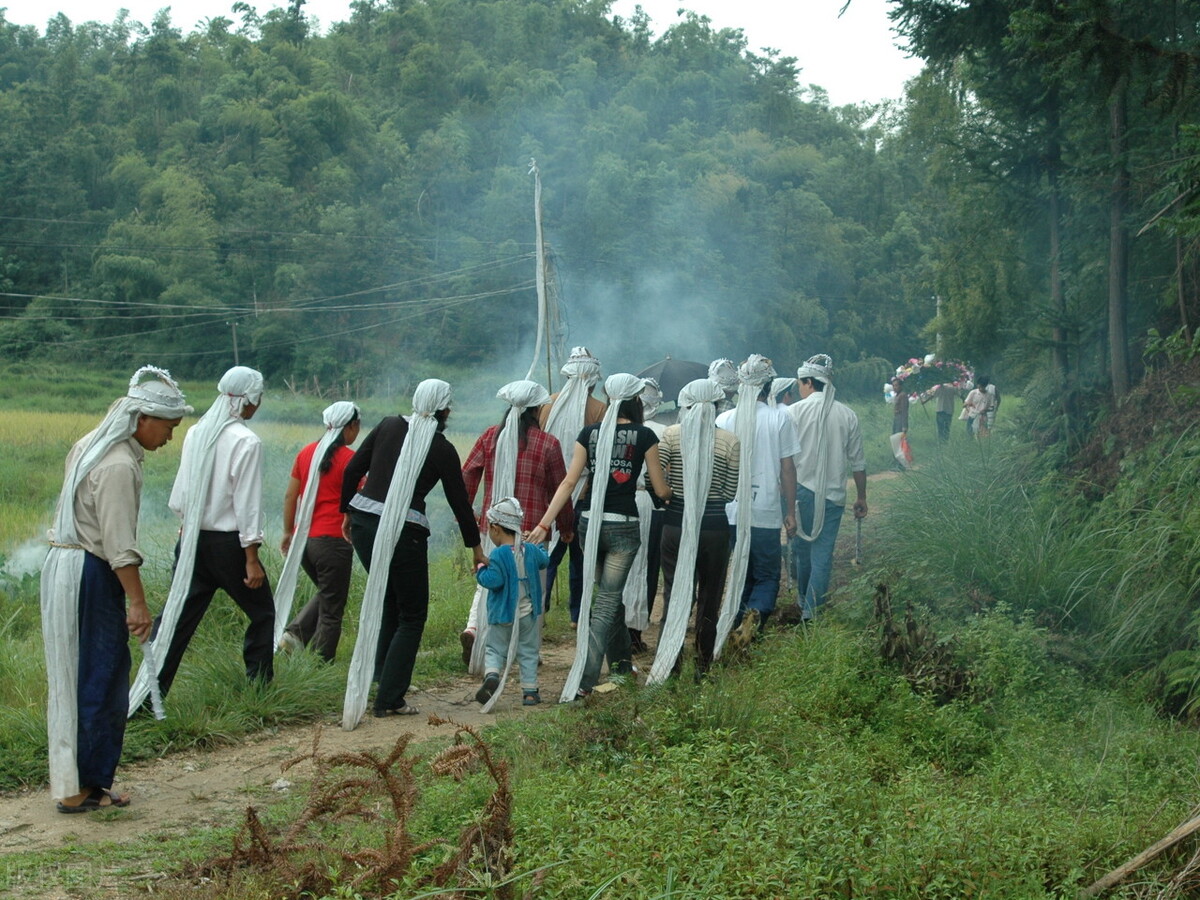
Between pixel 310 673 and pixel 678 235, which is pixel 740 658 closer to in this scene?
pixel 310 673

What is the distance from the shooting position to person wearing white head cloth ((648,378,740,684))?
7.39 metres

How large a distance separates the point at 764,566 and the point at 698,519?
102 centimetres

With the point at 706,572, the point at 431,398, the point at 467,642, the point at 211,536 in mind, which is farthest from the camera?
the point at 467,642

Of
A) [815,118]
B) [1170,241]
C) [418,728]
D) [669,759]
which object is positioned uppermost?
[815,118]

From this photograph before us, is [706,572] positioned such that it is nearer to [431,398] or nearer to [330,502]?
[431,398]

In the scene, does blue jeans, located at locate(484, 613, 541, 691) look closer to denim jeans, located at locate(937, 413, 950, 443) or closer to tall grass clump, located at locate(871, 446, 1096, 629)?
tall grass clump, located at locate(871, 446, 1096, 629)

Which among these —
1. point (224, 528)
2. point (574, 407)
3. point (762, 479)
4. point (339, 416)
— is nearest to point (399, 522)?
point (224, 528)

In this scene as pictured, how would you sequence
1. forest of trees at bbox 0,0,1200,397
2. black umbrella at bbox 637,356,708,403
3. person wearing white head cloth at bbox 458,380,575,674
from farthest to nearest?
forest of trees at bbox 0,0,1200,397
black umbrella at bbox 637,356,708,403
person wearing white head cloth at bbox 458,380,575,674

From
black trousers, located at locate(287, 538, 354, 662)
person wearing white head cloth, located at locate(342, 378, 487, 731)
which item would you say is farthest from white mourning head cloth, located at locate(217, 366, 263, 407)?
black trousers, located at locate(287, 538, 354, 662)

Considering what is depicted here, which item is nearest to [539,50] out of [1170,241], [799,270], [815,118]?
[815,118]

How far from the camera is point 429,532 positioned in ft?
22.9

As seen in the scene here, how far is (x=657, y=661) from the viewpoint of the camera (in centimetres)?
732

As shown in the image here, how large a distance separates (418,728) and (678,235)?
109 ft

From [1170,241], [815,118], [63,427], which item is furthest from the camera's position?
[815,118]
